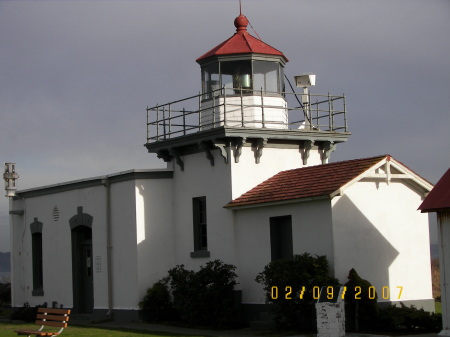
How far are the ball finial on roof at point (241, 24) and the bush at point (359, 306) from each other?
8.61m

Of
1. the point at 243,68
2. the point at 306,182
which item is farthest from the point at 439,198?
the point at 243,68

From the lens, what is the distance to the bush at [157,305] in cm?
2425

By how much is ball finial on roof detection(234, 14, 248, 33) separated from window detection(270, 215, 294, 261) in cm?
614

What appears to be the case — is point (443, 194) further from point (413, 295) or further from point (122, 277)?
point (122, 277)

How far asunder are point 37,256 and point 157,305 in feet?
22.8

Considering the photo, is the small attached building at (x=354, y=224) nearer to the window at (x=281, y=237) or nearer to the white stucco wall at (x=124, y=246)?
the window at (x=281, y=237)

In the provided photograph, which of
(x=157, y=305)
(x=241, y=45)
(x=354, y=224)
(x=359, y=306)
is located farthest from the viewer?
(x=241, y=45)

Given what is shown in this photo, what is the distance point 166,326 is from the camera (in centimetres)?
2327

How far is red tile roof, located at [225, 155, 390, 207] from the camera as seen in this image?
20.8 metres

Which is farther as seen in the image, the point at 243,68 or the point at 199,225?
the point at 199,225

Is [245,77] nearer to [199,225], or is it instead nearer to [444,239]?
[199,225]

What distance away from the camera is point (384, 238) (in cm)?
2117
